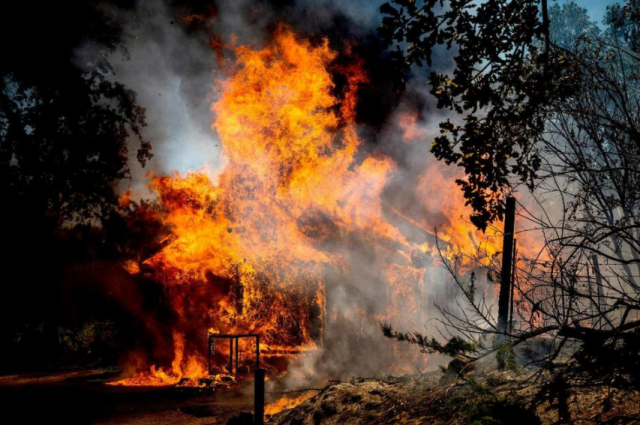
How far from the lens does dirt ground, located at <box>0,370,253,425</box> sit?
986 centimetres

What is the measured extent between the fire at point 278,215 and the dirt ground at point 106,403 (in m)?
4.11

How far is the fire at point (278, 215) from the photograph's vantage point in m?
16.8

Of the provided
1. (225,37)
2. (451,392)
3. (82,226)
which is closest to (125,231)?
(82,226)

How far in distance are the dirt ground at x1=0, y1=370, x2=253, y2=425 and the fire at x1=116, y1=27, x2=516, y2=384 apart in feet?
13.5

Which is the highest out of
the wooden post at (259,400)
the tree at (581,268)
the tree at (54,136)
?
the tree at (54,136)

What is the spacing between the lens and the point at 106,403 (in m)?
11.3

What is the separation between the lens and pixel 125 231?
1906 cm

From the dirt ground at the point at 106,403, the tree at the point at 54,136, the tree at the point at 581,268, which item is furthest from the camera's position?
the tree at the point at 54,136

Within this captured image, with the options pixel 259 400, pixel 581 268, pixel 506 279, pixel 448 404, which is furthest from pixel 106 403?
pixel 581 268

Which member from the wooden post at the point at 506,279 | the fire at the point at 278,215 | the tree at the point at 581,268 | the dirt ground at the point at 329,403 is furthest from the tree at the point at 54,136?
A: the tree at the point at 581,268

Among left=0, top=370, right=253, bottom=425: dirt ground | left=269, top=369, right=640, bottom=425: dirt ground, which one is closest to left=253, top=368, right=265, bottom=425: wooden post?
left=269, top=369, right=640, bottom=425: dirt ground

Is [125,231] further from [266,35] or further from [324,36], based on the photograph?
[324,36]

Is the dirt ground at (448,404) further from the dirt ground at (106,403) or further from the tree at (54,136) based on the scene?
the tree at (54,136)

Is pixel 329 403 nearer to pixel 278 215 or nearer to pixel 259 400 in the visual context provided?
pixel 259 400
